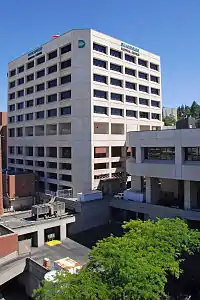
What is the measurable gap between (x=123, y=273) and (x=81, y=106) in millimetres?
35005

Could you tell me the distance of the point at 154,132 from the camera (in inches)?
1510

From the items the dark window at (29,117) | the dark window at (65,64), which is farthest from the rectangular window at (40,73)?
the dark window at (29,117)

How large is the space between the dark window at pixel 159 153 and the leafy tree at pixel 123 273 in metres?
17.9

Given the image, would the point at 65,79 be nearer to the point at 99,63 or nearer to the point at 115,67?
the point at 99,63

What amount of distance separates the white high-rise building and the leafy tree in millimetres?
27168

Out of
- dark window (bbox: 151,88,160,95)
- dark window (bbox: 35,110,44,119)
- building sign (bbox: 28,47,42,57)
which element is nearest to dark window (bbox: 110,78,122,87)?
dark window (bbox: 151,88,160,95)

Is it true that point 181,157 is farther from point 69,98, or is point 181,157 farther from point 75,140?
point 69,98

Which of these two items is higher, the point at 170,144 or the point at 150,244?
the point at 170,144

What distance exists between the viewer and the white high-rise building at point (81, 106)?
46812mm

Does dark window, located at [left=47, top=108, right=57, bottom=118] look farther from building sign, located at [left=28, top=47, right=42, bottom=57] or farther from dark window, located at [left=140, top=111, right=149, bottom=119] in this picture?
dark window, located at [left=140, top=111, right=149, bottom=119]

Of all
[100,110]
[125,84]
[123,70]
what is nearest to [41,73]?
[100,110]

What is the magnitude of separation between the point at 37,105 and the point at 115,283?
47118 millimetres

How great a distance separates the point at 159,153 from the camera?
38844 mm

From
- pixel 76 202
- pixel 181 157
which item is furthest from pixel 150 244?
pixel 76 202
